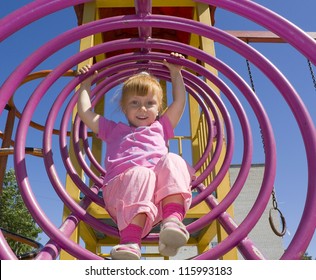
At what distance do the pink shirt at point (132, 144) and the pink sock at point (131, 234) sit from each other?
0.34m

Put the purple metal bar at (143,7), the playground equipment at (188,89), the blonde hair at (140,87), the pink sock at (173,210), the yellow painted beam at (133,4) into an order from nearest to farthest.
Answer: the playground equipment at (188,89), the pink sock at (173,210), the purple metal bar at (143,7), the blonde hair at (140,87), the yellow painted beam at (133,4)

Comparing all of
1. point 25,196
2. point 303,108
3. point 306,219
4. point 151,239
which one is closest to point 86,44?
point 151,239

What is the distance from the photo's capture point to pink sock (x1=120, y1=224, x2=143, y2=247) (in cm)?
121

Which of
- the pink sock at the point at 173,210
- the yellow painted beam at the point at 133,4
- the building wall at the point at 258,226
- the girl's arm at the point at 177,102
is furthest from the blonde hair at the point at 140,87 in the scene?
the building wall at the point at 258,226

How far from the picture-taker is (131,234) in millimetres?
1212

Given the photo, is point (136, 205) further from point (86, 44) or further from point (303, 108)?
point (86, 44)

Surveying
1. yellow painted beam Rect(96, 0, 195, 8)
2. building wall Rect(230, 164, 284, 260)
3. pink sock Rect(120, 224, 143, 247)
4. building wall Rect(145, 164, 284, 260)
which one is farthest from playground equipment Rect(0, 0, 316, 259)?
building wall Rect(145, 164, 284, 260)

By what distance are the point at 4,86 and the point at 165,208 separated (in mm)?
669

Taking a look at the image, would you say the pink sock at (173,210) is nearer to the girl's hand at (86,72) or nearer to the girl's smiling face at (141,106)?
the girl's smiling face at (141,106)

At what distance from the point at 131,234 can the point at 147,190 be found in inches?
6.0

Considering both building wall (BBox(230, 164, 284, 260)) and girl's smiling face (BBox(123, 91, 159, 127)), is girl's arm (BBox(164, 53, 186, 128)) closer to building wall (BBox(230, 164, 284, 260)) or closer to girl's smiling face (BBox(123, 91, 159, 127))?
girl's smiling face (BBox(123, 91, 159, 127))

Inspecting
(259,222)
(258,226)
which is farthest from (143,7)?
(259,222)

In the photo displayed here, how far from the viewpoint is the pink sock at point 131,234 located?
1206mm
